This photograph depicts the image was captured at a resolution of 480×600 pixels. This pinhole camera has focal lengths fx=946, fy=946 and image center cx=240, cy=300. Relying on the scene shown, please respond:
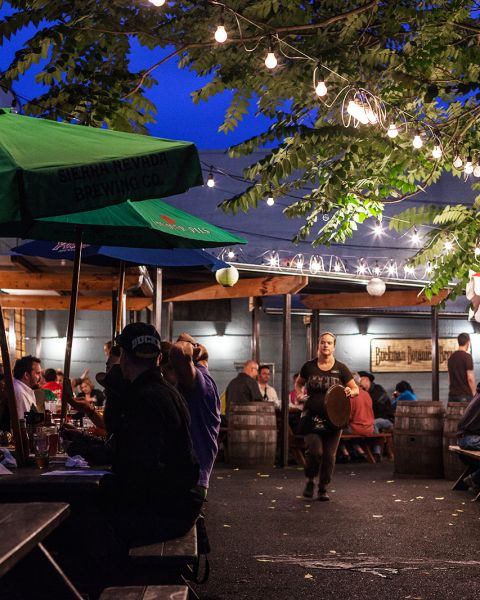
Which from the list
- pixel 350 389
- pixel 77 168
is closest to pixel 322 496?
pixel 350 389

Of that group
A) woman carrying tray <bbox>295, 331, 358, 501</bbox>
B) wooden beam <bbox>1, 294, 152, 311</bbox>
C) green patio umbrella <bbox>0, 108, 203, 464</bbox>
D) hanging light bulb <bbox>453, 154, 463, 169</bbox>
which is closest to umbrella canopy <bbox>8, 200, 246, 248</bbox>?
green patio umbrella <bbox>0, 108, 203, 464</bbox>

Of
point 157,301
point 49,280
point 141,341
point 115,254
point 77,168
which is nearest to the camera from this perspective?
point 77,168

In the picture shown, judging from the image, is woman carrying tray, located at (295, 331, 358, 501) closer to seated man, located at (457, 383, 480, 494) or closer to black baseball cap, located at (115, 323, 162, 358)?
seated man, located at (457, 383, 480, 494)

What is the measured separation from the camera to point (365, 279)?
17.6 metres

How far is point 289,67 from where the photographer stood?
387 inches

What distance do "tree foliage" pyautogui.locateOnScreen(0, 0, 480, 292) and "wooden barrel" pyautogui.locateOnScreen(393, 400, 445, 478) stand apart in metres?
3.26

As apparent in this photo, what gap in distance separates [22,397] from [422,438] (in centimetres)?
663

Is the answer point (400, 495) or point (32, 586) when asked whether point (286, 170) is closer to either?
point (400, 495)

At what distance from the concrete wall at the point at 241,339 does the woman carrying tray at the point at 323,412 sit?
38.8 feet

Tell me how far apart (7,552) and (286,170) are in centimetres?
702

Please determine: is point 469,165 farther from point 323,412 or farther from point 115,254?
point 115,254

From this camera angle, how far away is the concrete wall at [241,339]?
23016 mm

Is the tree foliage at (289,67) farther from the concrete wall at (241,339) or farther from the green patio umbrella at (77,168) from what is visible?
the concrete wall at (241,339)

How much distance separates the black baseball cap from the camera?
4.92m
